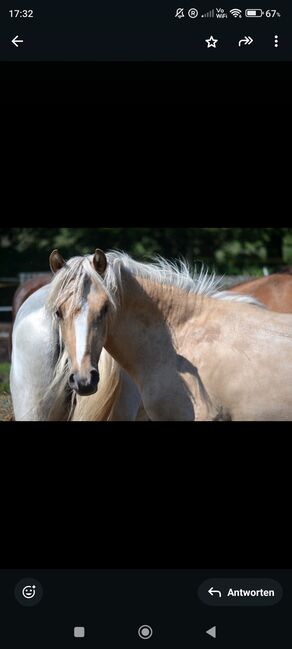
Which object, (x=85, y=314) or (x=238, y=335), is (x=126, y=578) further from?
(x=238, y=335)

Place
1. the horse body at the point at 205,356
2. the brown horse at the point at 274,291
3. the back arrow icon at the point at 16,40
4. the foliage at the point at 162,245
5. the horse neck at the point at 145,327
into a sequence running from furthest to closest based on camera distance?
the foliage at the point at 162,245 < the brown horse at the point at 274,291 < the horse neck at the point at 145,327 < the horse body at the point at 205,356 < the back arrow icon at the point at 16,40

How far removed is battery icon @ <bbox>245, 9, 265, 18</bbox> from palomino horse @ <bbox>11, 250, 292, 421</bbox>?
1.60m

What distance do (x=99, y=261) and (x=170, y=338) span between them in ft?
2.14

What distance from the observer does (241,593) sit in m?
2.23

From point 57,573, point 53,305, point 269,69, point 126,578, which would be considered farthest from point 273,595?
point 53,305

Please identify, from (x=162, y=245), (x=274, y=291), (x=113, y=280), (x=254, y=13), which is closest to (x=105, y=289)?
(x=113, y=280)

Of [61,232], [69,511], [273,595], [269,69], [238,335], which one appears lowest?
[273,595]

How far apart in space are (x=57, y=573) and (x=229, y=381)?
2.06 meters

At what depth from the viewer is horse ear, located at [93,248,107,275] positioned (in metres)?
3.99

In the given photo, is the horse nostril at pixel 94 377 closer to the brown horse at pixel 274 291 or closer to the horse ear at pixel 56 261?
the horse ear at pixel 56 261

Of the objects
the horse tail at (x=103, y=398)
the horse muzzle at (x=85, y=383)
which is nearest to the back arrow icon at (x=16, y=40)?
the horse muzzle at (x=85, y=383)

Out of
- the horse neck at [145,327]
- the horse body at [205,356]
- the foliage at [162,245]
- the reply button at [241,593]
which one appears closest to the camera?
the reply button at [241,593]

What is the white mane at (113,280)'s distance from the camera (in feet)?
13.0

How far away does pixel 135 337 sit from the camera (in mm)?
4355
